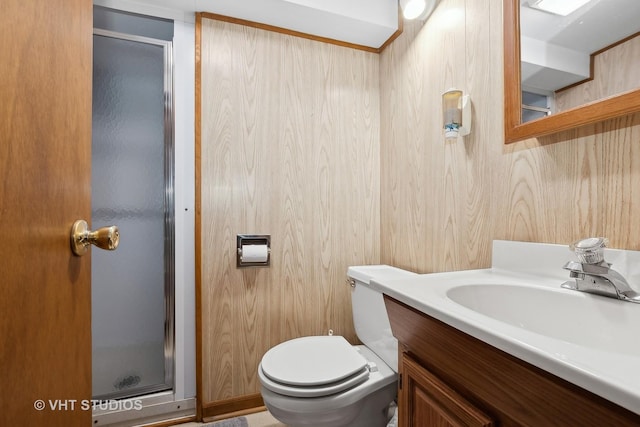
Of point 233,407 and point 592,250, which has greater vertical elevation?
point 592,250

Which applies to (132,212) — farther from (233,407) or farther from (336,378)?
(336,378)

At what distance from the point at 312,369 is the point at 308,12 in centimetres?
165

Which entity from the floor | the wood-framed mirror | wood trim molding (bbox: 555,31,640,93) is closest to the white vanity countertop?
the wood-framed mirror

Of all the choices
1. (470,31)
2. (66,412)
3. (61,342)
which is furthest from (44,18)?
(470,31)

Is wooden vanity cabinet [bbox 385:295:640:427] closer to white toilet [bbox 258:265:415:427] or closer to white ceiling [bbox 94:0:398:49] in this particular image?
white toilet [bbox 258:265:415:427]

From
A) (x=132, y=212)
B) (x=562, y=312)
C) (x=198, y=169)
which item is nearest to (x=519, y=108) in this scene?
(x=562, y=312)

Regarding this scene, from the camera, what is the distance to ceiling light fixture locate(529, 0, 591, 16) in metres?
0.85

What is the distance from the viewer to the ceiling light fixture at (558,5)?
847 mm

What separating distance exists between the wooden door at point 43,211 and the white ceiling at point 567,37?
1194 mm

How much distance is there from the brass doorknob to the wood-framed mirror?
114 centimetres

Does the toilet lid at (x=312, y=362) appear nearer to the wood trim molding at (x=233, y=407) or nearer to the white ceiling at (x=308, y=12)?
the wood trim molding at (x=233, y=407)

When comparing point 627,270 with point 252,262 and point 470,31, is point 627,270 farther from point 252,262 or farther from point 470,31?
point 252,262

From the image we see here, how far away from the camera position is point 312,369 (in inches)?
45.6

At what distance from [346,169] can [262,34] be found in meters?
0.87
